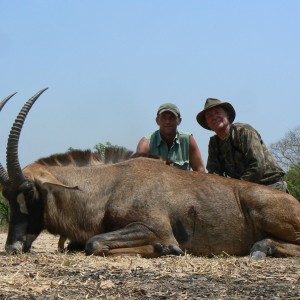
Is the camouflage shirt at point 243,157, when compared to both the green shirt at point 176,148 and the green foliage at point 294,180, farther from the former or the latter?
the green foliage at point 294,180

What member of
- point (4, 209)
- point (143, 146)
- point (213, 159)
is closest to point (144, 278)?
point (213, 159)

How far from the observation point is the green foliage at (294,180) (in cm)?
2806

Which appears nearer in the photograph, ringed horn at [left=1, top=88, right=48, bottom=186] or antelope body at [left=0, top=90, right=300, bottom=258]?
antelope body at [left=0, top=90, right=300, bottom=258]

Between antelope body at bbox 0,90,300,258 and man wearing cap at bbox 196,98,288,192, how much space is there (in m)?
0.73

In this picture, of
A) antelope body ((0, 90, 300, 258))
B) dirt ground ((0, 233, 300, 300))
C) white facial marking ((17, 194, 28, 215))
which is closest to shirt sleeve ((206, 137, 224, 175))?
antelope body ((0, 90, 300, 258))

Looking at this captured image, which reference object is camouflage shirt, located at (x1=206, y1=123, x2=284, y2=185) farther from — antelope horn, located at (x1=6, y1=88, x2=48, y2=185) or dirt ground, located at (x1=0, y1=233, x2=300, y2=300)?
antelope horn, located at (x1=6, y1=88, x2=48, y2=185)

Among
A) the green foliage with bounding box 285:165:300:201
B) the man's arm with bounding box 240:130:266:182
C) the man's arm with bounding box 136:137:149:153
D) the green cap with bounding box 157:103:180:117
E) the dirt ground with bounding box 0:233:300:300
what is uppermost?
the green foliage with bounding box 285:165:300:201

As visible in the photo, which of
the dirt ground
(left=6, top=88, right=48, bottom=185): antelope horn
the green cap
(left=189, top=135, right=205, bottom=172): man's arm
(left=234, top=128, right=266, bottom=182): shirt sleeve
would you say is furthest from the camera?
(left=189, top=135, right=205, bottom=172): man's arm

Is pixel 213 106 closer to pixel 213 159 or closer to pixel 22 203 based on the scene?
pixel 213 159

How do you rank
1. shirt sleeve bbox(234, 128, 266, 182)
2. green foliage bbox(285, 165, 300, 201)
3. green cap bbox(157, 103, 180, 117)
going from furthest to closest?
green foliage bbox(285, 165, 300, 201) → green cap bbox(157, 103, 180, 117) → shirt sleeve bbox(234, 128, 266, 182)

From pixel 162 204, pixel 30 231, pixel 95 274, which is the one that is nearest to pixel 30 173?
pixel 30 231

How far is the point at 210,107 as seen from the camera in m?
9.34

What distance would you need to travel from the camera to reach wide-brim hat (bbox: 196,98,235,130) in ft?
30.7

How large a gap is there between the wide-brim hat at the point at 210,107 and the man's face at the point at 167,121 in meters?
0.42
